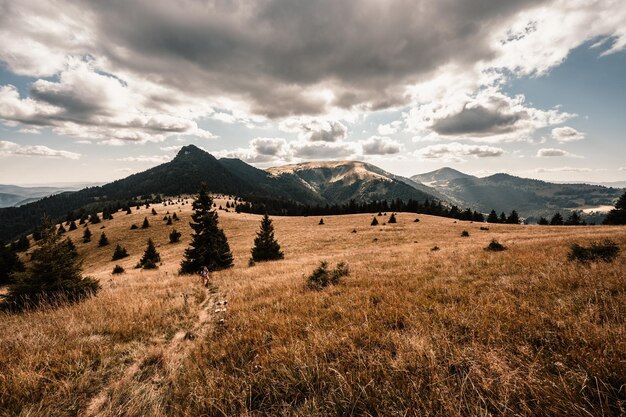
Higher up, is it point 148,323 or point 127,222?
point 148,323

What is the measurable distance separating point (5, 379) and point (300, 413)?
4.63 meters

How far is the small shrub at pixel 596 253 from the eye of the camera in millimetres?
9529

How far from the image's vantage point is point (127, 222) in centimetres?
8562

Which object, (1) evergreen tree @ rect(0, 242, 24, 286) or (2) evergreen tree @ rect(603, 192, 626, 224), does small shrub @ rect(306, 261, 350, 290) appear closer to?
(1) evergreen tree @ rect(0, 242, 24, 286)

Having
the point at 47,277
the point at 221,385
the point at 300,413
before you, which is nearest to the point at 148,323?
the point at 221,385

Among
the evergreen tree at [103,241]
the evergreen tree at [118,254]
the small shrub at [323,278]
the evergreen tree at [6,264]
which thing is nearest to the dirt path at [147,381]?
the small shrub at [323,278]

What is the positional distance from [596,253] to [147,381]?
48.7 ft

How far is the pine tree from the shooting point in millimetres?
23172

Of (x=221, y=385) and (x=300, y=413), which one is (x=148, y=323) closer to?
(x=221, y=385)

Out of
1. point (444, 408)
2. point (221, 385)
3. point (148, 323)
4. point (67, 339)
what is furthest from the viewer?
point (148, 323)

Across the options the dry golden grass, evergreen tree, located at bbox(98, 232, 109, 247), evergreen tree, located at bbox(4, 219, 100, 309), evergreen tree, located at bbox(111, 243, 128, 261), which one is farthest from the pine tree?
evergreen tree, located at bbox(98, 232, 109, 247)

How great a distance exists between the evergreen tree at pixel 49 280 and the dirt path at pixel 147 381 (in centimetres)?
634

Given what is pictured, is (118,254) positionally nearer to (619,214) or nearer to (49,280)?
(49,280)

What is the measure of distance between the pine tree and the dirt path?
1773 cm
